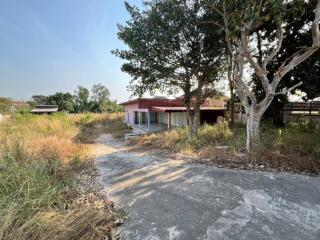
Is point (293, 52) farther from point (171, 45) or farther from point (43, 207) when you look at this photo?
point (43, 207)

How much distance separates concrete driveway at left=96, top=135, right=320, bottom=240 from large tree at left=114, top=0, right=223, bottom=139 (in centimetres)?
517

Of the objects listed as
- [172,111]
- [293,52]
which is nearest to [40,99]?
[172,111]

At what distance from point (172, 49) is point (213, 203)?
742 cm

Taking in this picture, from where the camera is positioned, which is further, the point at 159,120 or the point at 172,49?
the point at 159,120

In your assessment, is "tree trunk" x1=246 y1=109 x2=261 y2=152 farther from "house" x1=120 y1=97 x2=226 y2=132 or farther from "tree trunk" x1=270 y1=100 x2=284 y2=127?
"house" x1=120 y1=97 x2=226 y2=132

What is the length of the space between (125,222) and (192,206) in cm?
125

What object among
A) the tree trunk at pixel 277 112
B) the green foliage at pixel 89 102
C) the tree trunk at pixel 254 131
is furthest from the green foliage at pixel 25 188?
the green foliage at pixel 89 102

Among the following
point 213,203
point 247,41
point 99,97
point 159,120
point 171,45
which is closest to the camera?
point 213,203

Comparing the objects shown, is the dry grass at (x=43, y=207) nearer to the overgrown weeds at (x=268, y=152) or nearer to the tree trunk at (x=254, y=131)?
the overgrown weeds at (x=268, y=152)

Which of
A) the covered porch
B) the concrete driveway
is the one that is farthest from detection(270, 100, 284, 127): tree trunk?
the concrete driveway

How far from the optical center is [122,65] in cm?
1127

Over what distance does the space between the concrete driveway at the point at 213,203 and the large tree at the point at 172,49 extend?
17.0 feet

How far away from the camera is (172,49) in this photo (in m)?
10.2

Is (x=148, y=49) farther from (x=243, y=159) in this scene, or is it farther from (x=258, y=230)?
(x=258, y=230)
